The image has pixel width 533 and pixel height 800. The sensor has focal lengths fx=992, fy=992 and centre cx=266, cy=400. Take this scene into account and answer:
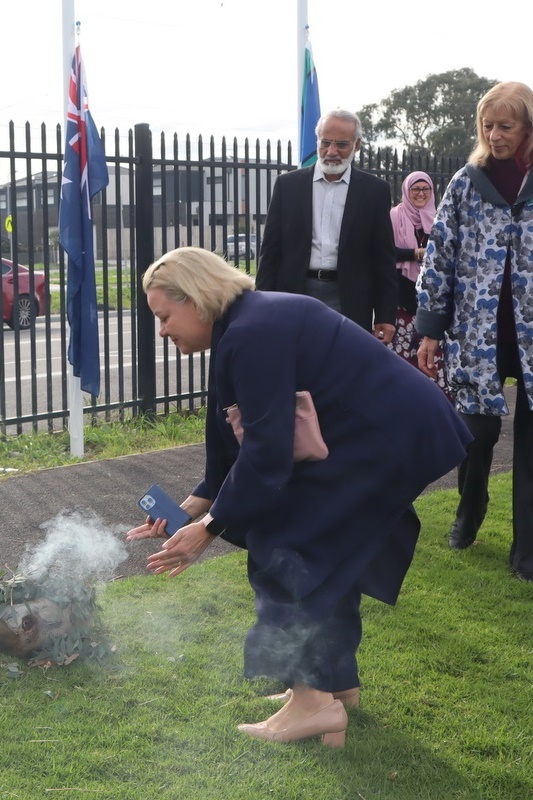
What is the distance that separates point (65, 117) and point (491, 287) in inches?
145

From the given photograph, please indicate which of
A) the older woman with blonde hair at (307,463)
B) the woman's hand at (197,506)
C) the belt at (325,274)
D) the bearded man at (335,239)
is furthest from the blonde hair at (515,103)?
the woman's hand at (197,506)

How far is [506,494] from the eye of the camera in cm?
631

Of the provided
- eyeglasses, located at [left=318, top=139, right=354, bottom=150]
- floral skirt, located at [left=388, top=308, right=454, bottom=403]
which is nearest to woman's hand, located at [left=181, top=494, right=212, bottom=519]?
eyeglasses, located at [left=318, top=139, right=354, bottom=150]

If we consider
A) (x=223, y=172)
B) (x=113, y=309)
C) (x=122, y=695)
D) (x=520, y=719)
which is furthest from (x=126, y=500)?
(x=113, y=309)

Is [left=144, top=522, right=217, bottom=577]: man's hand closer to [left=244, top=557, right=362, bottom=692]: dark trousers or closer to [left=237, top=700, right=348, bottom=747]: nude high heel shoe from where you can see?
[left=244, top=557, right=362, bottom=692]: dark trousers

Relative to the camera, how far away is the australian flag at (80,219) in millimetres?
6961

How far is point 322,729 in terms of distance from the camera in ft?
10.2

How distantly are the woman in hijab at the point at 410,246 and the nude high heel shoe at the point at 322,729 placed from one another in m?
4.24

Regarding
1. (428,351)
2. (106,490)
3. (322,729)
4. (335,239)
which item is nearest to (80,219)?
(106,490)

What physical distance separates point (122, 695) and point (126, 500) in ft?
8.71

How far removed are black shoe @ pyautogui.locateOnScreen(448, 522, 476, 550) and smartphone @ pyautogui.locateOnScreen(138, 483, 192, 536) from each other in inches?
87.9

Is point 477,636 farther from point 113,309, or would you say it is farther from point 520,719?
point 113,309

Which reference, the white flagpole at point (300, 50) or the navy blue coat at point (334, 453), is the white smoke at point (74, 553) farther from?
the white flagpole at point (300, 50)

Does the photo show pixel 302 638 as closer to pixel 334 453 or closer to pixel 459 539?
pixel 334 453
